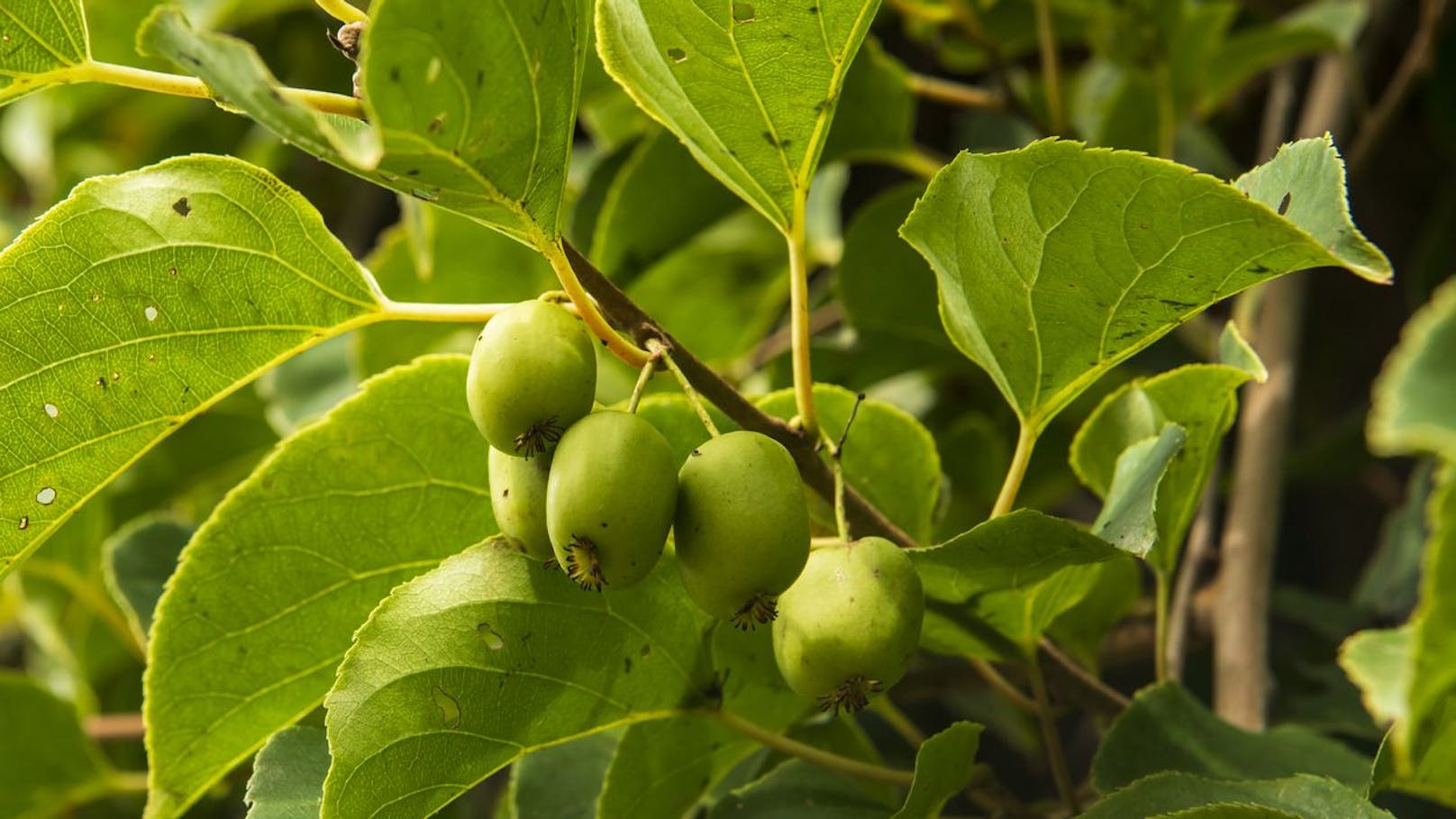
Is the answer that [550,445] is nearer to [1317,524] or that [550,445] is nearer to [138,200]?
[138,200]

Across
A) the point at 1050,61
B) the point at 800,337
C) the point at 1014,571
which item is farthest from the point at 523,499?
the point at 1050,61

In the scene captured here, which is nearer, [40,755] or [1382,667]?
[1382,667]

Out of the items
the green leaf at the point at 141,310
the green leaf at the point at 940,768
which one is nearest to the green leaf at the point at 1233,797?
the green leaf at the point at 940,768

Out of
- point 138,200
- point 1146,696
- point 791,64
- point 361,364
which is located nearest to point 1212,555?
point 1146,696

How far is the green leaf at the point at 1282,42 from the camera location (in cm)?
159

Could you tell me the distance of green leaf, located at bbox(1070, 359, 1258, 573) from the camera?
941mm

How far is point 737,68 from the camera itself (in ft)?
2.63

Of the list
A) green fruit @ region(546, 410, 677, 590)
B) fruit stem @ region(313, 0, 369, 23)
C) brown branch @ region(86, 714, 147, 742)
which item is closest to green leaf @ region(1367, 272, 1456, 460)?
green fruit @ region(546, 410, 677, 590)

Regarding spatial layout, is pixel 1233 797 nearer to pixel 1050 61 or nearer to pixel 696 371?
pixel 696 371

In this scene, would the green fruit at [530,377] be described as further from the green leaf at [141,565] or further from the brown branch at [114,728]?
the brown branch at [114,728]

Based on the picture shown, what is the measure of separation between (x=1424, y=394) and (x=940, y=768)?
43 cm

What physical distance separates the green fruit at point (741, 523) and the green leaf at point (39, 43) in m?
0.45

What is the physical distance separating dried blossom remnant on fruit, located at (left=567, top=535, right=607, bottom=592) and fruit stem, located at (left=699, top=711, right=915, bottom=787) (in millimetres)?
250

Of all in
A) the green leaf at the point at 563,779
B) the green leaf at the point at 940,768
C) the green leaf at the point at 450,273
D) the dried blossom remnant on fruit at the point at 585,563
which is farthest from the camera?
the green leaf at the point at 450,273
